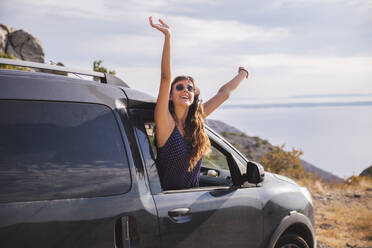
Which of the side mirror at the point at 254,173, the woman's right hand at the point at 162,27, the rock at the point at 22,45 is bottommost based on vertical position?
the rock at the point at 22,45

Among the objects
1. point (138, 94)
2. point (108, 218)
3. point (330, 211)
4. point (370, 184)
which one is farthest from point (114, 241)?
point (370, 184)

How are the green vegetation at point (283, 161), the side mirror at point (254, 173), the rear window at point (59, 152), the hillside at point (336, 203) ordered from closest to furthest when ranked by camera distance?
the rear window at point (59, 152)
the side mirror at point (254, 173)
the hillside at point (336, 203)
the green vegetation at point (283, 161)

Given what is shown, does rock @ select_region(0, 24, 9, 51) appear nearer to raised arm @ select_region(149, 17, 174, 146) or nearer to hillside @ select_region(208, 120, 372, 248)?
hillside @ select_region(208, 120, 372, 248)

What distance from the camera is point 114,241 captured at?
2363 millimetres

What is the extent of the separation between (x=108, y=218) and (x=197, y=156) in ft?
3.06

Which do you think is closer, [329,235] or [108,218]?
[108,218]

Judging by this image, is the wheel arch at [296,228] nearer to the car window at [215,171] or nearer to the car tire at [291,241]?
the car tire at [291,241]

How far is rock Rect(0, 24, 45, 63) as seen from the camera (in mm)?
34812

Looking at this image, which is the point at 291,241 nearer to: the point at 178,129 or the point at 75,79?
the point at 178,129

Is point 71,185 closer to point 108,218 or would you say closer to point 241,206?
point 108,218

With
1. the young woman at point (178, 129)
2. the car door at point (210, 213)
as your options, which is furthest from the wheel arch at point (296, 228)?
the young woman at point (178, 129)

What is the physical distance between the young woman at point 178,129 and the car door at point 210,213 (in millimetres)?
108

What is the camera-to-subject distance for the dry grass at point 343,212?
7.11m

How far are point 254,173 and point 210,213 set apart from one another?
1.63ft
